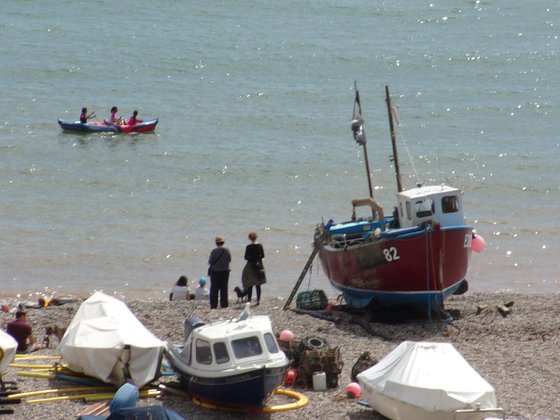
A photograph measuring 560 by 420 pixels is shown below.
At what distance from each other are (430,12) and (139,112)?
95.0ft

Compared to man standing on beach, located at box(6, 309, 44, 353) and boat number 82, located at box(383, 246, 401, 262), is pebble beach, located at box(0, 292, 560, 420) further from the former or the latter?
boat number 82, located at box(383, 246, 401, 262)

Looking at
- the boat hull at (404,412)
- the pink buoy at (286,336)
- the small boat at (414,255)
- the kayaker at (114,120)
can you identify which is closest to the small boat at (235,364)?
the boat hull at (404,412)

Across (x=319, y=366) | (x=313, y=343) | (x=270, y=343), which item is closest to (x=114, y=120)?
(x=313, y=343)

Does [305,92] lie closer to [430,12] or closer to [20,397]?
[430,12]

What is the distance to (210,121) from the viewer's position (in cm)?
4272

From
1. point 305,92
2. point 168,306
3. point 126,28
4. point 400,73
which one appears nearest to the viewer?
point 168,306

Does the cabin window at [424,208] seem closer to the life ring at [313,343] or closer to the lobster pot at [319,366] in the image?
the life ring at [313,343]

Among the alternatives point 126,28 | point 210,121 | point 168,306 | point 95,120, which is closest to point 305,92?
point 210,121

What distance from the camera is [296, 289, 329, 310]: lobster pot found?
2048cm

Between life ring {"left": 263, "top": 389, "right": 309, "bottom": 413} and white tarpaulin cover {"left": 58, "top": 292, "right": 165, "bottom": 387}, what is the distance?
1.58m

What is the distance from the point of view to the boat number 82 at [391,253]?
19.4 meters

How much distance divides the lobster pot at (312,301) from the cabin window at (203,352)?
20.1 feet

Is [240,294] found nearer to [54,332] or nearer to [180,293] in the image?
[180,293]

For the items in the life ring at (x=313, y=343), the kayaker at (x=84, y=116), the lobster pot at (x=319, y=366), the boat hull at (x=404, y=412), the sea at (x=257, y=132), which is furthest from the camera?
the kayaker at (x=84, y=116)
